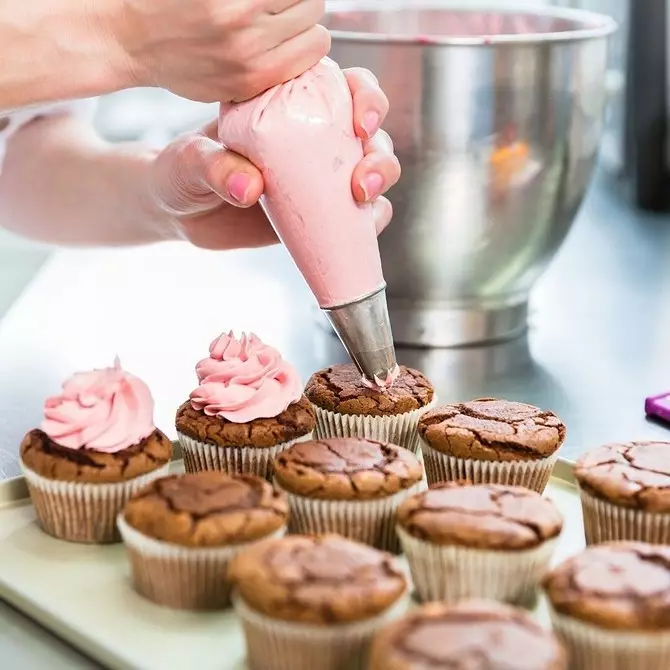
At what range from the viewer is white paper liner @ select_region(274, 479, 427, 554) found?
125 cm

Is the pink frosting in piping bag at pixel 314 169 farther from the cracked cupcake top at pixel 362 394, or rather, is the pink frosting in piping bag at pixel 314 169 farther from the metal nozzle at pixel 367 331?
the cracked cupcake top at pixel 362 394

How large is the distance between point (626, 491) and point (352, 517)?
273 millimetres

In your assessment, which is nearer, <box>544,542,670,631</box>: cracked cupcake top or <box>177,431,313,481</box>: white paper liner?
<box>544,542,670,631</box>: cracked cupcake top

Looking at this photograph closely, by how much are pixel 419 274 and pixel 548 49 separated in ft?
1.22

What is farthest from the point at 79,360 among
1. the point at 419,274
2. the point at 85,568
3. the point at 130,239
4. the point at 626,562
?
the point at 626,562

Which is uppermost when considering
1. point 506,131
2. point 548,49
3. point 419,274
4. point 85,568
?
point 548,49

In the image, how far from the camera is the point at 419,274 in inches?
72.1

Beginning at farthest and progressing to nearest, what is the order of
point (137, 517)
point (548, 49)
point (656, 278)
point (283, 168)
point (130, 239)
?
point (656, 278) → point (130, 239) → point (548, 49) → point (283, 168) → point (137, 517)

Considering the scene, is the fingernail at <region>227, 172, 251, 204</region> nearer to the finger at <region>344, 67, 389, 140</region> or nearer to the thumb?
the thumb

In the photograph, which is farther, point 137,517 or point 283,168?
point 283,168

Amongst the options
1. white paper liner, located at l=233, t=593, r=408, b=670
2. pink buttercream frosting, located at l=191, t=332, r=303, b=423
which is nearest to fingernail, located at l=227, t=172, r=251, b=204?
pink buttercream frosting, located at l=191, t=332, r=303, b=423

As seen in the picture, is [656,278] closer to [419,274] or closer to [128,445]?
[419,274]

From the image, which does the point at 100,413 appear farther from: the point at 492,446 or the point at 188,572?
the point at 492,446

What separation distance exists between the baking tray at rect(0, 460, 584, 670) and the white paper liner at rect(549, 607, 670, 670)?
0.43 feet
